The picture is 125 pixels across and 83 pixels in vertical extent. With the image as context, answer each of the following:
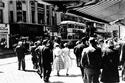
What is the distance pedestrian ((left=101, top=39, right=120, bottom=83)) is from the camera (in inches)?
366

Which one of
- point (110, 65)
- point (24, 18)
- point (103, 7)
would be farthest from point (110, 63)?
point (24, 18)

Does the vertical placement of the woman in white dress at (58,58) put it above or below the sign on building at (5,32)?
above

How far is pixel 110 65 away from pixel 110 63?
0.27 feet

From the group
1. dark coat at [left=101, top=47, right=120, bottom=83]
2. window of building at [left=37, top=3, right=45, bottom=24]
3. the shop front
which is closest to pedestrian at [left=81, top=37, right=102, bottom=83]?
dark coat at [left=101, top=47, right=120, bottom=83]

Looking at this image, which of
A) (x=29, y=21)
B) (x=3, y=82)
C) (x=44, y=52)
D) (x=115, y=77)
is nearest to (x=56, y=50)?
(x=44, y=52)

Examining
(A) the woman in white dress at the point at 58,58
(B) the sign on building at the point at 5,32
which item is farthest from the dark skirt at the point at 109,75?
(B) the sign on building at the point at 5,32

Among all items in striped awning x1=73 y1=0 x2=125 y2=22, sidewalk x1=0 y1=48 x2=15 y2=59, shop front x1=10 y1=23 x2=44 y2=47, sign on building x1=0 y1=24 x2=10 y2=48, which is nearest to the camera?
striped awning x1=73 y1=0 x2=125 y2=22

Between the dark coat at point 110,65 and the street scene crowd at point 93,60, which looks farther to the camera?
the dark coat at point 110,65

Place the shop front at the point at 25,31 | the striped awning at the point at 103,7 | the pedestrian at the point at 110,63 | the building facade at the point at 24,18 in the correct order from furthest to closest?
the shop front at the point at 25,31 < the building facade at the point at 24,18 < the pedestrian at the point at 110,63 < the striped awning at the point at 103,7

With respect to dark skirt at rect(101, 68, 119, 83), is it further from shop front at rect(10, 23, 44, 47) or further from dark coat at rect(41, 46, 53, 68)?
shop front at rect(10, 23, 44, 47)

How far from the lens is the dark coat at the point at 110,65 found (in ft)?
30.5

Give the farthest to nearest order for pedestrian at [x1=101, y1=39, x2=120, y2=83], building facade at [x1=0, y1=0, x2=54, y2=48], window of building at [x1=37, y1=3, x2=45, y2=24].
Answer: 1. window of building at [x1=37, y1=3, x2=45, y2=24]
2. building facade at [x1=0, y1=0, x2=54, y2=48]
3. pedestrian at [x1=101, y1=39, x2=120, y2=83]

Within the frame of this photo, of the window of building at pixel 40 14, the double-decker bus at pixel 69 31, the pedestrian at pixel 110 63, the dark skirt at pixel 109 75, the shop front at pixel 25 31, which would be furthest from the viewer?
the window of building at pixel 40 14

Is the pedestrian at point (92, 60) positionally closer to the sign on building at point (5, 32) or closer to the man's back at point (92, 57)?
the man's back at point (92, 57)
